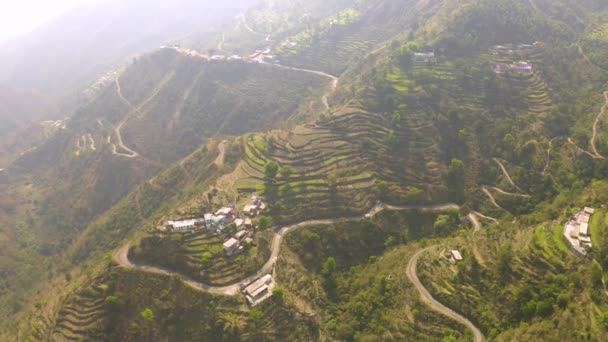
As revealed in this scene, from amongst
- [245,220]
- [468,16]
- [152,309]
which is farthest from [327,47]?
[152,309]

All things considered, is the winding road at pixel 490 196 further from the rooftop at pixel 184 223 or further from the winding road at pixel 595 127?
the rooftop at pixel 184 223

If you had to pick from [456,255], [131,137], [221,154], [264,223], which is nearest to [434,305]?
[456,255]

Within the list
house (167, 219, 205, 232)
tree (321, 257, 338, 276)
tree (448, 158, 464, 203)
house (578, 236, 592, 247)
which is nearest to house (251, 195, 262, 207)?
house (167, 219, 205, 232)

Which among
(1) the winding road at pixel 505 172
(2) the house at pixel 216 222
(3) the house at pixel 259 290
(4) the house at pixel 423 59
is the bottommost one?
(1) the winding road at pixel 505 172

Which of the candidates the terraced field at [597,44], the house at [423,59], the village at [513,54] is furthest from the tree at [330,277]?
the terraced field at [597,44]

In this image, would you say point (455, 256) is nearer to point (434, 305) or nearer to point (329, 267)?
point (434, 305)

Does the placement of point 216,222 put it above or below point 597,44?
below
